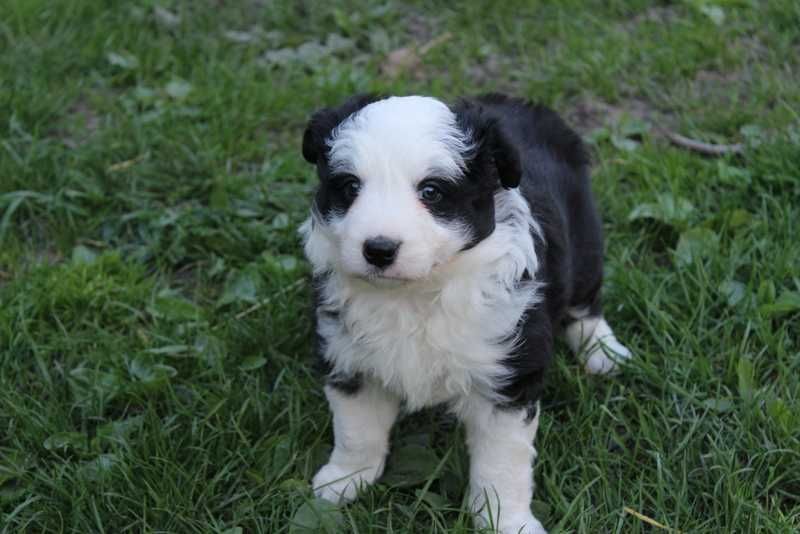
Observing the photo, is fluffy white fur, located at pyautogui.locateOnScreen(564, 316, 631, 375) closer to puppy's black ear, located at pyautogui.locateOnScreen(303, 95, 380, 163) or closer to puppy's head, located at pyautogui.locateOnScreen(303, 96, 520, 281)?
puppy's head, located at pyautogui.locateOnScreen(303, 96, 520, 281)

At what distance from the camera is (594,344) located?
376 cm

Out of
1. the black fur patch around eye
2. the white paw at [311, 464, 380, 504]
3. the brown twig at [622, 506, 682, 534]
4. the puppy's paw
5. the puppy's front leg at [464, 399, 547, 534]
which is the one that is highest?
the black fur patch around eye

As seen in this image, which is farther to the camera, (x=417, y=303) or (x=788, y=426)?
(x=788, y=426)

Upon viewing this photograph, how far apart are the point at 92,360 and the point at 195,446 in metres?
0.69

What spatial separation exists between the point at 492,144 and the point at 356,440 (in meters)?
1.09

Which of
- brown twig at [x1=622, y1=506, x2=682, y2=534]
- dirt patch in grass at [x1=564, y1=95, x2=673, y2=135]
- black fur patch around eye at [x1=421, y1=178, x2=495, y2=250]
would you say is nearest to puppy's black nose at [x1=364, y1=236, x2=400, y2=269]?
black fur patch around eye at [x1=421, y1=178, x2=495, y2=250]

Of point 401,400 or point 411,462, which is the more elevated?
point 401,400

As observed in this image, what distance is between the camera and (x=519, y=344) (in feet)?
9.89

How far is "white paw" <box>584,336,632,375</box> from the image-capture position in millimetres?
3734

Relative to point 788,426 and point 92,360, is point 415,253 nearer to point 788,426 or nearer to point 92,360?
point 788,426

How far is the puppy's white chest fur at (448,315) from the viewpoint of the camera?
9.61 ft

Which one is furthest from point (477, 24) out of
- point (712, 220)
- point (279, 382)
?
point (279, 382)

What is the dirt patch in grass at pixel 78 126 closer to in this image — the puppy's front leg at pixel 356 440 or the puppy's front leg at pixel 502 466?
the puppy's front leg at pixel 356 440

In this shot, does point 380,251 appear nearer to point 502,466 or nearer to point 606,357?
point 502,466
